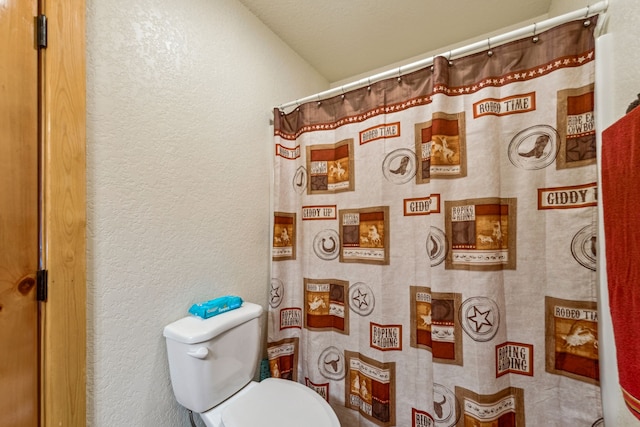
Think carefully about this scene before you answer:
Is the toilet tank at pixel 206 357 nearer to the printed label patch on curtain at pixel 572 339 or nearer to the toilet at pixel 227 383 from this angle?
the toilet at pixel 227 383

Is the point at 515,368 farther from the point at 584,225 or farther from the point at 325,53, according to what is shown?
the point at 325,53

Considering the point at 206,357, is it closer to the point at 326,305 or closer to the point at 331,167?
the point at 326,305

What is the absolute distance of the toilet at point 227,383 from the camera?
0.87 metres

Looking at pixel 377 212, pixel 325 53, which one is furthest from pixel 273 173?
pixel 325 53

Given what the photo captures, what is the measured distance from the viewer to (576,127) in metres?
0.79

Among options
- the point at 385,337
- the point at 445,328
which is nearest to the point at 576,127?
the point at 445,328

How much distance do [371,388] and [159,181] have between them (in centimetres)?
123

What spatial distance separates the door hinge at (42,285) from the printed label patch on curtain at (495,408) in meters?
1.32

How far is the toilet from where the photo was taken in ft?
2.84

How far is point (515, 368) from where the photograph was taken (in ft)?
2.87

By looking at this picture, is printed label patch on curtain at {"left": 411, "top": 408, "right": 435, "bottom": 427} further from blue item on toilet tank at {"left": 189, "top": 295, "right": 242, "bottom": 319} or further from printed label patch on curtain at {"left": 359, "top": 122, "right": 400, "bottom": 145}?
printed label patch on curtain at {"left": 359, "top": 122, "right": 400, "bottom": 145}

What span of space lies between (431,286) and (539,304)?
331mm

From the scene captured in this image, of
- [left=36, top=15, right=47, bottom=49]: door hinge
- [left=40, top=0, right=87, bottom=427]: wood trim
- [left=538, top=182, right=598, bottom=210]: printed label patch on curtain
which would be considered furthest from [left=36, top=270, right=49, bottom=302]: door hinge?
[left=538, top=182, right=598, bottom=210]: printed label patch on curtain

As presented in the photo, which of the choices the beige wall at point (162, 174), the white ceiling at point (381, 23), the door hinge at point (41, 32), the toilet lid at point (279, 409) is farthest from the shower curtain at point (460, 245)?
the door hinge at point (41, 32)
